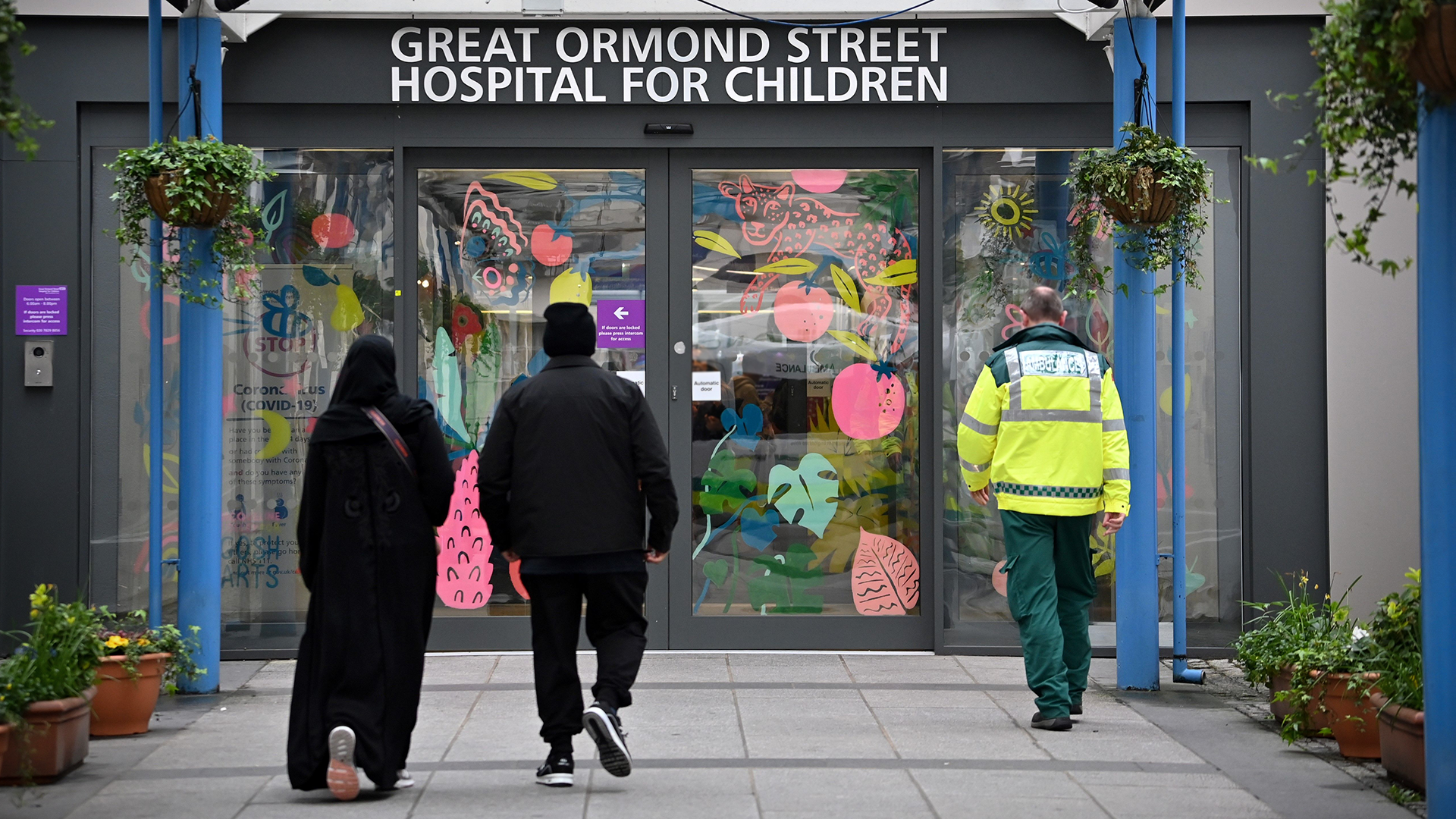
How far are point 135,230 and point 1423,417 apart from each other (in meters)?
5.25

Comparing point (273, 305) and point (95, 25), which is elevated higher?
point (95, 25)

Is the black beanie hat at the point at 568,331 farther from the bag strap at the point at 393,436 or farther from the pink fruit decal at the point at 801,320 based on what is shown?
the pink fruit decal at the point at 801,320

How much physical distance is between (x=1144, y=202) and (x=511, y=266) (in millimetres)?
3478

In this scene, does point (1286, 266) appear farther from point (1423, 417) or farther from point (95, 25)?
point (95, 25)

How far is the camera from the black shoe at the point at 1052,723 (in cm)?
605

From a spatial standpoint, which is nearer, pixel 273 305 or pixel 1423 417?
pixel 1423 417

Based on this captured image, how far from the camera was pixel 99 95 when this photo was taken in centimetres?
774

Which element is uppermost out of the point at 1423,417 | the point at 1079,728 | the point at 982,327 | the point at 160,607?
the point at 982,327

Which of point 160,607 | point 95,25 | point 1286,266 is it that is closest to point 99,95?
point 95,25

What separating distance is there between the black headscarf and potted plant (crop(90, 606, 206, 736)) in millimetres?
1565

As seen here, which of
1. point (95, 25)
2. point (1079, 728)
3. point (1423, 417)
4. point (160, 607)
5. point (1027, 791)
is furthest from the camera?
point (95, 25)

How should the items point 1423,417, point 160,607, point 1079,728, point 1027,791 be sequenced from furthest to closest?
point 160,607 → point 1079,728 → point 1027,791 → point 1423,417

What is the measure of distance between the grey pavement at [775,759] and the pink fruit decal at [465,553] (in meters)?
0.67

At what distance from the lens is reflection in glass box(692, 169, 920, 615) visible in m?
8.13
